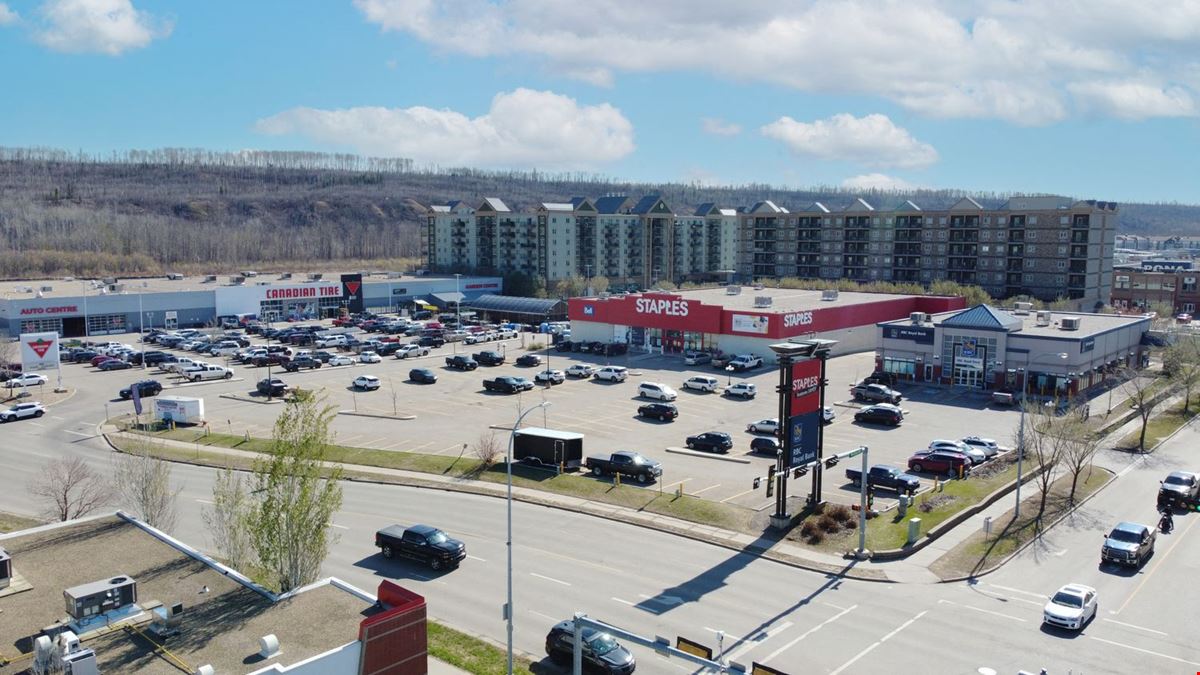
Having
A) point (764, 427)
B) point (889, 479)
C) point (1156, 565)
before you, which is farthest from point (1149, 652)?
point (764, 427)

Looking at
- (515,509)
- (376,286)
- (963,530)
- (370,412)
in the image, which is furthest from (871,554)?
(376,286)

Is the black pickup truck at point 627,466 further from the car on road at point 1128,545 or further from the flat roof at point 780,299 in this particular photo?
the flat roof at point 780,299

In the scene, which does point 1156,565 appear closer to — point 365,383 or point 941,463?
point 941,463

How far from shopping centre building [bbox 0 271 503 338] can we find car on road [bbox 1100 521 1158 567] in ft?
307

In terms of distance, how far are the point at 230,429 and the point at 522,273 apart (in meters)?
86.1

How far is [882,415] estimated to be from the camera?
192 feet

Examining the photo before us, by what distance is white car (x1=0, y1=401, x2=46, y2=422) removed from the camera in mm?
61250

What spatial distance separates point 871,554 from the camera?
Result: 35.4m

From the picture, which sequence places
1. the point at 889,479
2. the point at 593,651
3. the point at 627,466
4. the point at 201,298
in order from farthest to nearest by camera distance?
the point at 201,298 < the point at 627,466 < the point at 889,479 < the point at 593,651

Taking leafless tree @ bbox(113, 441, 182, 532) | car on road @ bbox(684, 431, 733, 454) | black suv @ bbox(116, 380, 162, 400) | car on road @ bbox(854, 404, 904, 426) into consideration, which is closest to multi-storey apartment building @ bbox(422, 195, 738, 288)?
black suv @ bbox(116, 380, 162, 400)

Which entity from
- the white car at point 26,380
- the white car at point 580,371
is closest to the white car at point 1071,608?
the white car at point 580,371

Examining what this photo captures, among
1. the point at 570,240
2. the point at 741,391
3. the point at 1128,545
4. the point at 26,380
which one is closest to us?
the point at 1128,545

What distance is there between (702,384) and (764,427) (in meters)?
15.2

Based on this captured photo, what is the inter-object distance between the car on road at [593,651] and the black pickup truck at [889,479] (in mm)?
21746
